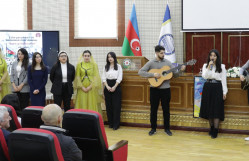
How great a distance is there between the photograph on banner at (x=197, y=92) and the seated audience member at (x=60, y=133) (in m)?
3.58

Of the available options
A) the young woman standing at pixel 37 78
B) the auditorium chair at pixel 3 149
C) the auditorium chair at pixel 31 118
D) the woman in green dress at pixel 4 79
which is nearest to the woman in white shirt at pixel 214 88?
the young woman standing at pixel 37 78

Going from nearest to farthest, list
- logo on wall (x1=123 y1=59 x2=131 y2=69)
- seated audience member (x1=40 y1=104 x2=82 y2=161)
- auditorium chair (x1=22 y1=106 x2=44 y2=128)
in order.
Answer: seated audience member (x1=40 y1=104 x2=82 y2=161), auditorium chair (x1=22 y1=106 x2=44 y2=128), logo on wall (x1=123 y1=59 x2=131 y2=69)

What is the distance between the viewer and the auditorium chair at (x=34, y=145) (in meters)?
1.97

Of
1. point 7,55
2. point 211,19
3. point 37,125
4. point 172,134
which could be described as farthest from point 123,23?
point 37,125

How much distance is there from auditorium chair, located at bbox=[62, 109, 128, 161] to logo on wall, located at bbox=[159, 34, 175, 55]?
4.65 metres

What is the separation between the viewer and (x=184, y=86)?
5781 mm

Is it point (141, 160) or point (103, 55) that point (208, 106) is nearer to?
point (141, 160)

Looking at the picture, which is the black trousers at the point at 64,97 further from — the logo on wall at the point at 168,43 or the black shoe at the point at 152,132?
the logo on wall at the point at 168,43

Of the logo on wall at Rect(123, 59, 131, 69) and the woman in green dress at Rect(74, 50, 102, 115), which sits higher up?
the logo on wall at Rect(123, 59, 131, 69)

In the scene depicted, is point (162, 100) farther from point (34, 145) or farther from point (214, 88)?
point (34, 145)

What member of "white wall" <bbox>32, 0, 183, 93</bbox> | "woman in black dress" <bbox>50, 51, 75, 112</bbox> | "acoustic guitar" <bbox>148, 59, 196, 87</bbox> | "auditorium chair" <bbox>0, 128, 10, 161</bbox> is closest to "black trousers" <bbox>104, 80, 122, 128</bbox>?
"woman in black dress" <bbox>50, 51, 75, 112</bbox>

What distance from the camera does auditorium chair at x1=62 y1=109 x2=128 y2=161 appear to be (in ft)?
8.73

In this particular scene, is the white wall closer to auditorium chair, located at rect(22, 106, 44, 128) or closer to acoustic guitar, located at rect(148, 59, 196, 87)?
acoustic guitar, located at rect(148, 59, 196, 87)

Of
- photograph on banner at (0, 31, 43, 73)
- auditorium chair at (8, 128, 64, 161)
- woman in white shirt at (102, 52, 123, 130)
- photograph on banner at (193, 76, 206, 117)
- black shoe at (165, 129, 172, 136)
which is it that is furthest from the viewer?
photograph on banner at (0, 31, 43, 73)
